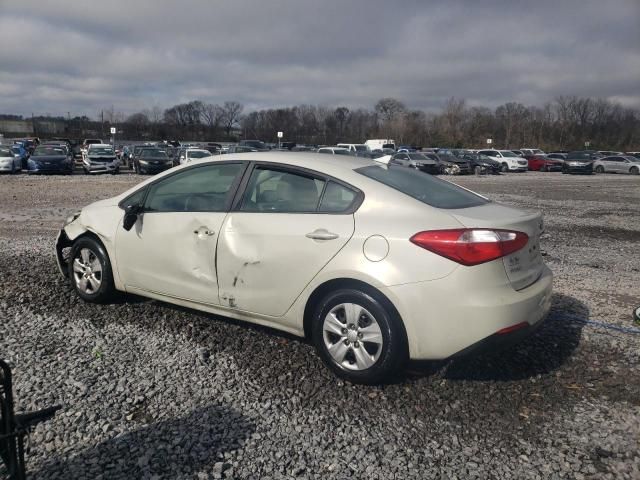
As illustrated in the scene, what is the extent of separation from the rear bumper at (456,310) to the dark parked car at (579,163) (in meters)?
41.0

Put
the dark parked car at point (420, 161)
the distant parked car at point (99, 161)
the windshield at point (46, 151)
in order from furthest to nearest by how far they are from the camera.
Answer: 1. the dark parked car at point (420, 161)
2. the distant parked car at point (99, 161)
3. the windshield at point (46, 151)

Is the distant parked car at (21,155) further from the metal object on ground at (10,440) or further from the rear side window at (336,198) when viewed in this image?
the metal object on ground at (10,440)

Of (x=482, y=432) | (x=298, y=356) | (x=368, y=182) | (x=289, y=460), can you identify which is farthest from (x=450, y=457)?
(x=368, y=182)

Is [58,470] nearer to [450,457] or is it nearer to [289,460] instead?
[289,460]

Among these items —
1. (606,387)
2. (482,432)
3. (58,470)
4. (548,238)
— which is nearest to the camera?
(58,470)

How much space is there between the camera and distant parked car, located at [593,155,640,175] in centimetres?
3916

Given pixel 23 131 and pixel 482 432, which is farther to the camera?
pixel 23 131

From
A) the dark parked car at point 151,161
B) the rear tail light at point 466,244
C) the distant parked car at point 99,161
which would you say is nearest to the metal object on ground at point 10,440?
the rear tail light at point 466,244

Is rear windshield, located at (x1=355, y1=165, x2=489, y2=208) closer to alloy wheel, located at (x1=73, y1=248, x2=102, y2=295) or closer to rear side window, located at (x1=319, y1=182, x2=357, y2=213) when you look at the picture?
rear side window, located at (x1=319, y1=182, x2=357, y2=213)

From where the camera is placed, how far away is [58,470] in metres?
2.55

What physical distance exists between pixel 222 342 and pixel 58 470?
1.72 metres

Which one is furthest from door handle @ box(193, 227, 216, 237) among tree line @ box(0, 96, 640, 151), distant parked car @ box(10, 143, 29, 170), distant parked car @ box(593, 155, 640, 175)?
tree line @ box(0, 96, 640, 151)

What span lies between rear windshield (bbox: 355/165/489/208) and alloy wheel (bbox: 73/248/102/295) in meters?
2.70

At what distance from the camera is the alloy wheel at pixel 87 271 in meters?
4.80
